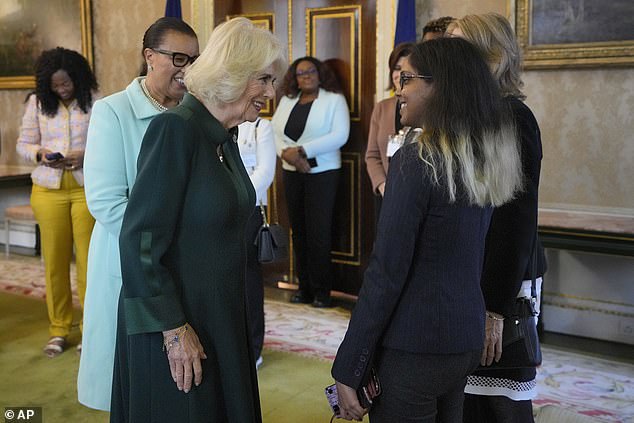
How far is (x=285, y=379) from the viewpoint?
416 cm

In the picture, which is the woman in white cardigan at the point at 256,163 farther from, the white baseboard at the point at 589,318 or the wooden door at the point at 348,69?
the white baseboard at the point at 589,318

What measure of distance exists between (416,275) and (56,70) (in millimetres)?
3296

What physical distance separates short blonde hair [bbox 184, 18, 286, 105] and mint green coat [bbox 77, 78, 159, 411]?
0.67 metres

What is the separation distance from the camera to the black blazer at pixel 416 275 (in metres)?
1.80

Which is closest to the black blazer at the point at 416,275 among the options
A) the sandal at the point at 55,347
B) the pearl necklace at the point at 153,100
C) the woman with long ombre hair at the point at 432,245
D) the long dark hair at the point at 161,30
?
the woman with long ombre hair at the point at 432,245

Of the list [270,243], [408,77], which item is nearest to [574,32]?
[270,243]

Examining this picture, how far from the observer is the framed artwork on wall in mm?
7289

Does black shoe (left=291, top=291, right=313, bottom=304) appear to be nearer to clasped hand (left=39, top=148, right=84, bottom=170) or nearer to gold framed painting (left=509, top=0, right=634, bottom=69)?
clasped hand (left=39, top=148, right=84, bottom=170)

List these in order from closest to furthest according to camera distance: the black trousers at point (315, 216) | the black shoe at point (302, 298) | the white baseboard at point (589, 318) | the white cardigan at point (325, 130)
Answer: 1. the white baseboard at point (589, 318)
2. the white cardigan at point (325, 130)
3. the black trousers at point (315, 216)
4. the black shoe at point (302, 298)

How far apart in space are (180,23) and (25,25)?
5.53 m

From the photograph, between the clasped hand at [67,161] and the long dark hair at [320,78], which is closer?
the clasped hand at [67,161]

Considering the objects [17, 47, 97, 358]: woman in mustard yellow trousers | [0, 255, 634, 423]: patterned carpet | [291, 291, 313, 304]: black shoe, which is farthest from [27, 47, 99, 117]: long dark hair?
[291, 291, 313, 304]: black shoe

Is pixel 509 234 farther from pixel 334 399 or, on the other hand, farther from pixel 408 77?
pixel 334 399

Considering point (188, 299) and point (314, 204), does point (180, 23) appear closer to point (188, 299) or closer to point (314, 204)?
point (188, 299)
